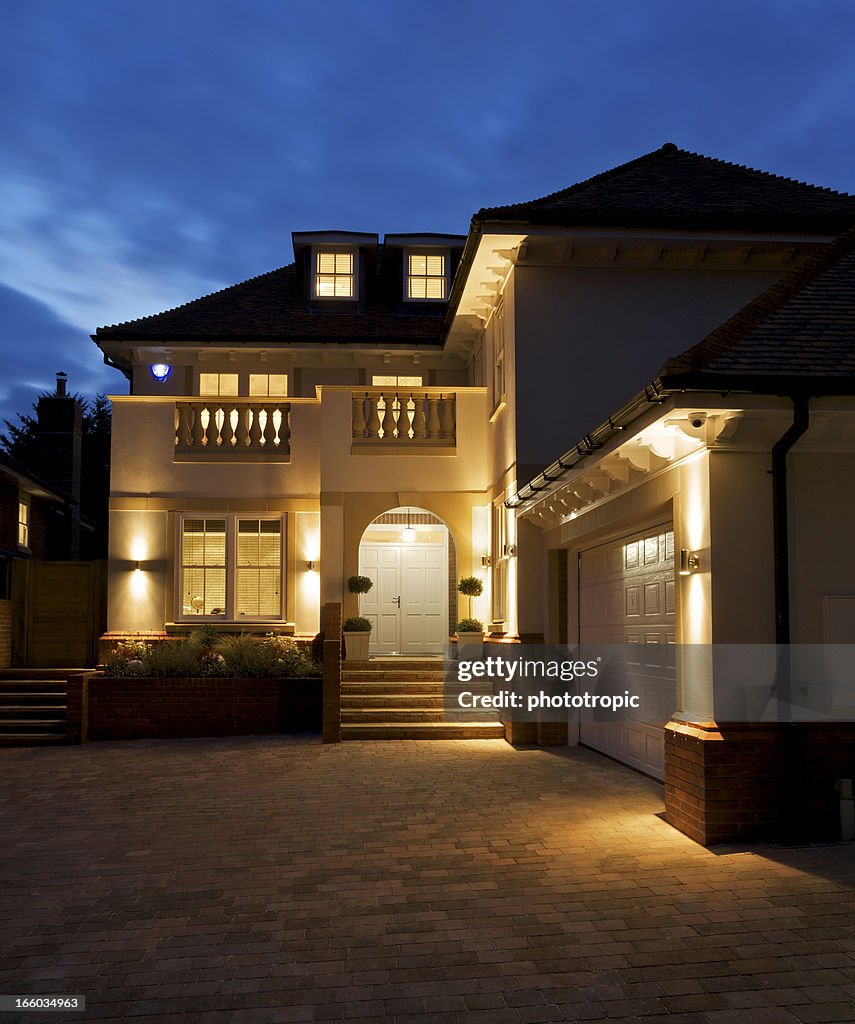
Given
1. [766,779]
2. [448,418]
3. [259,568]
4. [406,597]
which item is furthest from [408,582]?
[766,779]

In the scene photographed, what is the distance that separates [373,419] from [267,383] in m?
3.29

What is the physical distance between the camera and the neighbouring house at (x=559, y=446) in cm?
687

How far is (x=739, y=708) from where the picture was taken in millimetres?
6922

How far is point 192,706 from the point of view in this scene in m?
13.1

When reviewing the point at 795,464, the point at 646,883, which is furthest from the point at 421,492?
the point at 646,883

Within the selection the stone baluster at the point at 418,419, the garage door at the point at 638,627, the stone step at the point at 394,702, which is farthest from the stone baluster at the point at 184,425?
the garage door at the point at 638,627

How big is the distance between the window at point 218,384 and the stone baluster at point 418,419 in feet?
13.7

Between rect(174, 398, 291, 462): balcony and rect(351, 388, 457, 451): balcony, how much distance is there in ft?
4.90

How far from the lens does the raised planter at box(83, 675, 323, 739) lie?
42.4 ft

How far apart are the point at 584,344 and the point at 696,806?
7.58m

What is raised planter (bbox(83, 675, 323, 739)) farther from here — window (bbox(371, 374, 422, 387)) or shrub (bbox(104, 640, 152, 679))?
window (bbox(371, 374, 422, 387))

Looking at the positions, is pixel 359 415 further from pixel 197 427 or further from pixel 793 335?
pixel 793 335

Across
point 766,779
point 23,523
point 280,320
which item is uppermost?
point 280,320

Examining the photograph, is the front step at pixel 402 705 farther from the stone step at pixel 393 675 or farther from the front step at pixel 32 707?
the front step at pixel 32 707
